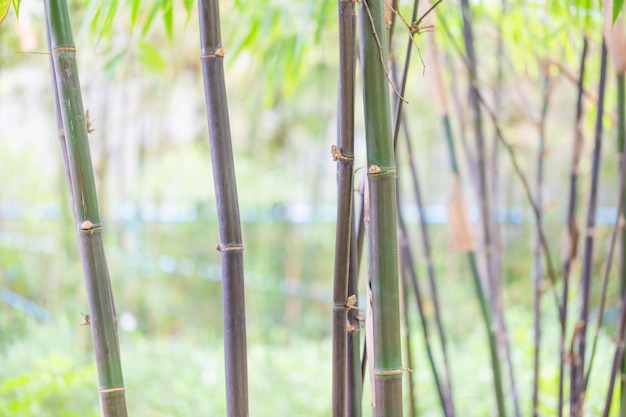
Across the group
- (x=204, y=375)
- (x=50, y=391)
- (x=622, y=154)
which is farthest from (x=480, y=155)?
(x=204, y=375)

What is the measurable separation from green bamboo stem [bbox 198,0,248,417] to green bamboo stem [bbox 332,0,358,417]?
0.06 meters

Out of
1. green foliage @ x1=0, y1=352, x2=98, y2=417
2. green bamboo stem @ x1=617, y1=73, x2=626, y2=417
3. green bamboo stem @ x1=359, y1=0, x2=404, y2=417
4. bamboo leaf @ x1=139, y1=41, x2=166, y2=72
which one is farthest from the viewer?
green foliage @ x1=0, y1=352, x2=98, y2=417

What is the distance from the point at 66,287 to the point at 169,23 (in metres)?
2.05

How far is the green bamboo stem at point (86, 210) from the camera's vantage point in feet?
1.42

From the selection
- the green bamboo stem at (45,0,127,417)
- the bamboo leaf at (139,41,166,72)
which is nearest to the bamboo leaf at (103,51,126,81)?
the bamboo leaf at (139,41,166,72)

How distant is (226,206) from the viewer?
44 centimetres

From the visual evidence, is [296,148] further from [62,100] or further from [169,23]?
[62,100]

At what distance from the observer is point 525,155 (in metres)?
2.98

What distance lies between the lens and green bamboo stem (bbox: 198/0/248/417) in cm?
43

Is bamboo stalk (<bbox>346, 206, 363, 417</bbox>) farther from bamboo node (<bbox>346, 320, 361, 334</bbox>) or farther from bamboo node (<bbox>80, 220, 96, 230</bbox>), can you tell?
bamboo node (<bbox>80, 220, 96, 230</bbox>)

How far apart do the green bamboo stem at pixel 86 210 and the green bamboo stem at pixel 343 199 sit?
0.46 feet

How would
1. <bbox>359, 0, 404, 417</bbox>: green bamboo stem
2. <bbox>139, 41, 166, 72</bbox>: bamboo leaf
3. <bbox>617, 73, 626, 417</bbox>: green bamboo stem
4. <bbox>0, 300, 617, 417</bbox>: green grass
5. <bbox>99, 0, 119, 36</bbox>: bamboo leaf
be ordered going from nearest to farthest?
<bbox>359, 0, 404, 417</bbox>: green bamboo stem → <bbox>99, 0, 119, 36</bbox>: bamboo leaf → <bbox>617, 73, 626, 417</bbox>: green bamboo stem → <bbox>139, 41, 166, 72</bbox>: bamboo leaf → <bbox>0, 300, 617, 417</bbox>: green grass

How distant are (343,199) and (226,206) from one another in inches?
2.9

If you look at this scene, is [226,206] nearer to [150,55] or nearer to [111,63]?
[111,63]
